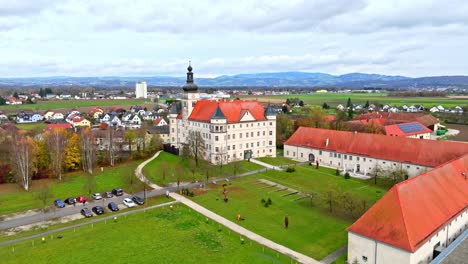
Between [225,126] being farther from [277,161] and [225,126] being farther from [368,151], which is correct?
[368,151]

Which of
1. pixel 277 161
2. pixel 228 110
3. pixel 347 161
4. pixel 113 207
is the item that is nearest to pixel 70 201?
pixel 113 207

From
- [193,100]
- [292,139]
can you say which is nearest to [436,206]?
[292,139]

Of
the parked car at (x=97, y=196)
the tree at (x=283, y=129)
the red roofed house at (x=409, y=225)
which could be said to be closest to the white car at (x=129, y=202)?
the parked car at (x=97, y=196)

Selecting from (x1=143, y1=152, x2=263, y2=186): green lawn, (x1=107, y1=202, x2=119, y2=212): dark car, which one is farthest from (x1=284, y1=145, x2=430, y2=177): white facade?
(x1=107, y1=202, x2=119, y2=212): dark car

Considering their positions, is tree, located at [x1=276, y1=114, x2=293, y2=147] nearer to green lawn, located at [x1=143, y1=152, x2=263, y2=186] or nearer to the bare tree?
green lawn, located at [x1=143, y1=152, x2=263, y2=186]

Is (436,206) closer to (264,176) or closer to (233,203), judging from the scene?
(233,203)

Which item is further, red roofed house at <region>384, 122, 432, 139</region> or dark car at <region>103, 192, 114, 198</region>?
red roofed house at <region>384, 122, 432, 139</region>
